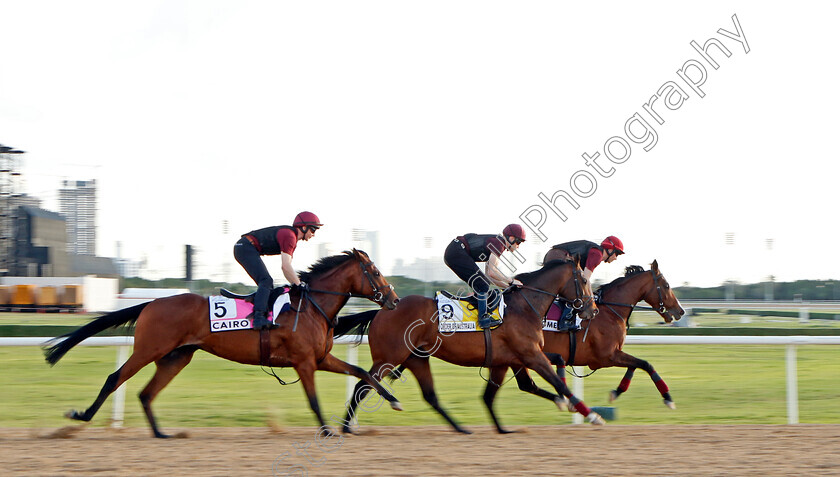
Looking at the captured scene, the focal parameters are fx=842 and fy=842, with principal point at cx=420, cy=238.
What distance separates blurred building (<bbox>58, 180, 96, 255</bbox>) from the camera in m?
39.7

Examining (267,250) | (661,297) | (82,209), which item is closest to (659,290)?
(661,297)

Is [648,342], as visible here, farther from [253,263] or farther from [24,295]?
[24,295]

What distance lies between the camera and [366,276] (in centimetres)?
598

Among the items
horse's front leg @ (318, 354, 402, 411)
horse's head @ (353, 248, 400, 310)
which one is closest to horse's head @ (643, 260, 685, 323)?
horse's head @ (353, 248, 400, 310)

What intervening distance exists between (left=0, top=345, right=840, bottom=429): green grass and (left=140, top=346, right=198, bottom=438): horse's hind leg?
75cm

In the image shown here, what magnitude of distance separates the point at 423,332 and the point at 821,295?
109ft

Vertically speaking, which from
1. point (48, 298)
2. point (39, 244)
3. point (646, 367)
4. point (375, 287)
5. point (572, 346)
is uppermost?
point (39, 244)

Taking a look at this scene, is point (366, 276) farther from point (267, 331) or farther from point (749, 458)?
point (749, 458)

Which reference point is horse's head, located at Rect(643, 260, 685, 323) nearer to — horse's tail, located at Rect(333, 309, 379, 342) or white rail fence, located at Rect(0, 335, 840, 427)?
white rail fence, located at Rect(0, 335, 840, 427)

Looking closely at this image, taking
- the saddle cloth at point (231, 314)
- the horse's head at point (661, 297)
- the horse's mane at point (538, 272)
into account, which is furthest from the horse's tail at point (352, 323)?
the horse's head at point (661, 297)

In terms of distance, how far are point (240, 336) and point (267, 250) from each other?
65 centimetres

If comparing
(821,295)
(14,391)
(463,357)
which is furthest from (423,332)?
(821,295)

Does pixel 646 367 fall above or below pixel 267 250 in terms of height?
below

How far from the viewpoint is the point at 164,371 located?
19.1 ft
